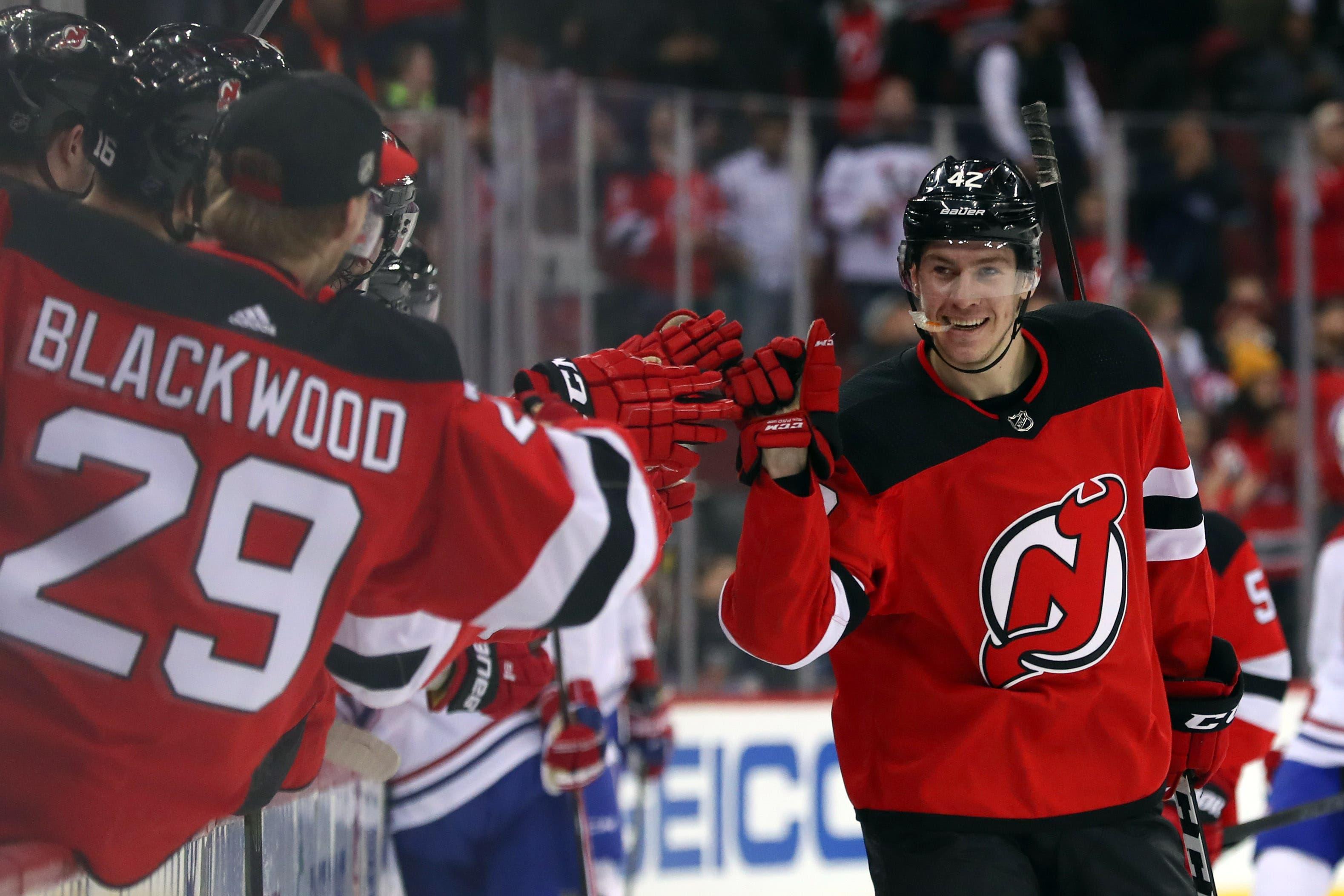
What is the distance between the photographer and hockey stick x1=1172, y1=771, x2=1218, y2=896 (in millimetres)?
2275

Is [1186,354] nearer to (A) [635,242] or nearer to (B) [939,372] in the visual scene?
(A) [635,242]

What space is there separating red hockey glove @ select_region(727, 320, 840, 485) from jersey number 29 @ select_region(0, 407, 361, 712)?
25.3 inches

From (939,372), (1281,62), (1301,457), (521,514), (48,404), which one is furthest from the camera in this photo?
(1281,62)

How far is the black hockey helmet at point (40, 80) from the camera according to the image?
5.49 feet

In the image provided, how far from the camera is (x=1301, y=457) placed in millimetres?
5641

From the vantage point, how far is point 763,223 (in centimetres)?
533

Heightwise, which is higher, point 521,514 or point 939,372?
point 939,372

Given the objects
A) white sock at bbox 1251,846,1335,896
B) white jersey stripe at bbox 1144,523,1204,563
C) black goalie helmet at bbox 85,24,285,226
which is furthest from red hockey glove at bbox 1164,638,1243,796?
black goalie helmet at bbox 85,24,285,226

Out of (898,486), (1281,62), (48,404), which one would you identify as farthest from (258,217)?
(1281,62)

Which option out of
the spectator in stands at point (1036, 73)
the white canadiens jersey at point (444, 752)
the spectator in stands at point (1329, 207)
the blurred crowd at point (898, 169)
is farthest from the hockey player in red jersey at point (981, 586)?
the spectator in stands at point (1329, 207)

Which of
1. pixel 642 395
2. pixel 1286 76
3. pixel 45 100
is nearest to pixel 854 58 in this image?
pixel 1286 76

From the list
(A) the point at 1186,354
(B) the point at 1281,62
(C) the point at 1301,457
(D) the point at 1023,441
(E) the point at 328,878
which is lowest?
(E) the point at 328,878

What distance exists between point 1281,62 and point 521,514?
6959 millimetres

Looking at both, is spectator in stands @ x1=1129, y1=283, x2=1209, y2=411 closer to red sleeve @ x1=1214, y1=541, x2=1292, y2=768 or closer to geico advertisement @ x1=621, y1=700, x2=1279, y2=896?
geico advertisement @ x1=621, y1=700, x2=1279, y2=896
